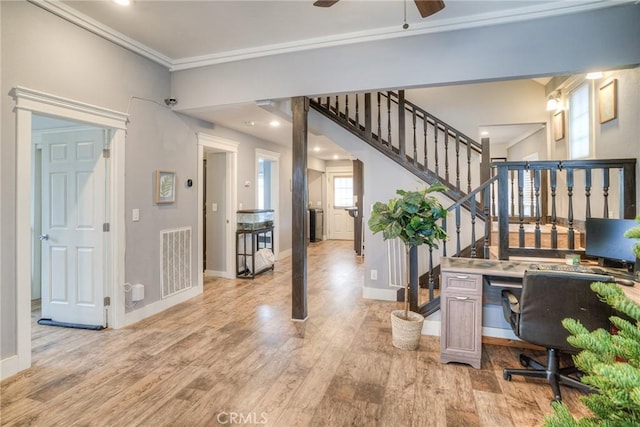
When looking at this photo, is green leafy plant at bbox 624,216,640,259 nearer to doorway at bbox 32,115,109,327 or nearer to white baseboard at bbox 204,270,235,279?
doorway at bbox 32,115,109,327

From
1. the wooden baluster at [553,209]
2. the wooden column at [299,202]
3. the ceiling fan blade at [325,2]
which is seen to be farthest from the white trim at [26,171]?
the wooden baluster at [553,209]

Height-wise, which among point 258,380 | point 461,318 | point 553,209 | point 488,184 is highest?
point 488,184

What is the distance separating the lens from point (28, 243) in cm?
255

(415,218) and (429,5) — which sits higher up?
(429,5)

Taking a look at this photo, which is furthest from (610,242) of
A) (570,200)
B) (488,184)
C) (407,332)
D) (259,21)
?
(259,21)

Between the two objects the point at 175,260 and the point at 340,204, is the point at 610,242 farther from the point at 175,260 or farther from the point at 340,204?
the point at 340,204

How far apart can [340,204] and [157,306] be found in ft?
22.8

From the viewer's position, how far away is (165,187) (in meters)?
3.90

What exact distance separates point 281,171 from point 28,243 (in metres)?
4.94

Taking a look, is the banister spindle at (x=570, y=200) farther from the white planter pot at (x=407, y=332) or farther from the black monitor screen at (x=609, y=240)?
the white planter pot at (x=407, y=332)

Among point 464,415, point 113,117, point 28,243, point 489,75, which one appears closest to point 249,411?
point 464,415

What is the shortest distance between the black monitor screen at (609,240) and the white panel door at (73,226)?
15.1 ft

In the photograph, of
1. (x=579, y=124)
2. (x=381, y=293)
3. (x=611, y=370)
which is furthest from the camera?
(x=381, y=293)

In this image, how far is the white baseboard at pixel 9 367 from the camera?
2.37 meters
